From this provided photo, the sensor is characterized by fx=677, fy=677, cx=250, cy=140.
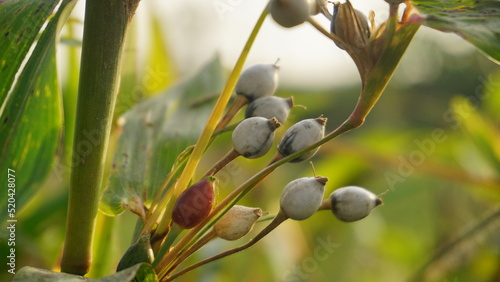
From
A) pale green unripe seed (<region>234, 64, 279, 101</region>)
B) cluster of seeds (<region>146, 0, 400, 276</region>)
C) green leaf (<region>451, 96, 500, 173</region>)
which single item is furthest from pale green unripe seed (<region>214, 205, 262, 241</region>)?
green leaf (<region>451, 96, 500, 173</region>)

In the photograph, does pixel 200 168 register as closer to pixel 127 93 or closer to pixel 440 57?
pixel 127 93

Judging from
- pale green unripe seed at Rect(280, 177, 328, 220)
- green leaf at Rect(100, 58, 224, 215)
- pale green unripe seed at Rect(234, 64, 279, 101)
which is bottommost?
green leaf at Rect(100, 58, 224, 215)

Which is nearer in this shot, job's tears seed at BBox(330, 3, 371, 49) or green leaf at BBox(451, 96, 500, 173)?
job's tears seed at BBox(330, 3, 371, 49)

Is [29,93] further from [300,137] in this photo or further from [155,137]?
[300,137]

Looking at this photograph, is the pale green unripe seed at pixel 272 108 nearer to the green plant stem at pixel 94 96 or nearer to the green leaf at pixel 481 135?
the green plant stem at pixel 94 96

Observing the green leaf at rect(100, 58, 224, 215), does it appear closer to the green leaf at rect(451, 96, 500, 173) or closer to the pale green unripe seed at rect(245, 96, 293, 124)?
the pale green unripe seed at rect(245, 96, 293, 124)

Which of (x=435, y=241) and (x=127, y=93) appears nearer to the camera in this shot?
(x=127, y=93)

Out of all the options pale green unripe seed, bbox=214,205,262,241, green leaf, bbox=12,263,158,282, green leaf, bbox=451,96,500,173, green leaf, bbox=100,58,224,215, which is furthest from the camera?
green leaf, bbox=451,96,500,173

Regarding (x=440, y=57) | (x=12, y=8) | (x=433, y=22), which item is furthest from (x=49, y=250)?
(x=440, y=57)
